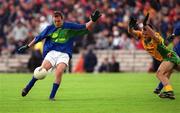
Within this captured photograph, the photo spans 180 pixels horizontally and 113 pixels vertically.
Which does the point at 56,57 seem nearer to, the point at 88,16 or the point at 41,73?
the point at 41,73

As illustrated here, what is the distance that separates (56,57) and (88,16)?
60.4ft

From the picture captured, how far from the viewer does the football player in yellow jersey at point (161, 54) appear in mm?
17016

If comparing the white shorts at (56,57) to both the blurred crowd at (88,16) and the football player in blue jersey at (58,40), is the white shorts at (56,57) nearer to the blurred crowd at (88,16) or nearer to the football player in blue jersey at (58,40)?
the football player in blue jersey at (58,40)

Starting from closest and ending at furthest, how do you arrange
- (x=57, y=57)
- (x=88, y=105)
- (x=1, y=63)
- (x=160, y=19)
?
(x=88, y=105)
(x=57, y=57)
(x=160, y=19)
(x=1, y=63)

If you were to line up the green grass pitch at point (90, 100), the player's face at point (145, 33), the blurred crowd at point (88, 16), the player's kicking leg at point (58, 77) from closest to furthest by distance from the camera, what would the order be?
the green grass pitch at point (90, 100) < the player's kicking leg at point (58, 77) < the player's face at point (145, 33) < the blurred crowd at point (88, 16)

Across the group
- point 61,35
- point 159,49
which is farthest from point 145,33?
point 61,35

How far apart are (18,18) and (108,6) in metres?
5.07

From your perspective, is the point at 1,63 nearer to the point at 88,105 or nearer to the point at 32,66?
the point at 32,66

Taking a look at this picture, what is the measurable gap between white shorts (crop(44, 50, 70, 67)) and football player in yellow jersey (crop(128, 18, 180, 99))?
181 cm

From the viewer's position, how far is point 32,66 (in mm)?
34000

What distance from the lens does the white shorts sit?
55.8 feet

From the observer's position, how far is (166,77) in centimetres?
1730

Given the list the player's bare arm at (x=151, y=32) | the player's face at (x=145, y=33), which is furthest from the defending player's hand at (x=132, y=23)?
the player's bare arm at (x=151, y=32)

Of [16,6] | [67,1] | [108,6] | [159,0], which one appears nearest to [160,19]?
[159,0]
